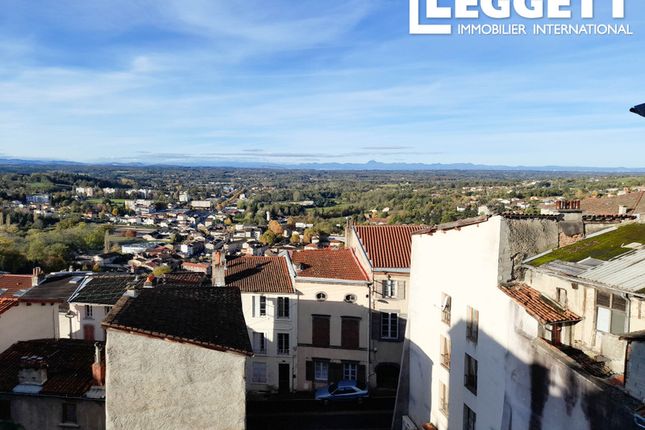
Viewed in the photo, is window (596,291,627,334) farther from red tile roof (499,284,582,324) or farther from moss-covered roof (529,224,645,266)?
moss-covered roof (529,224,645,266)

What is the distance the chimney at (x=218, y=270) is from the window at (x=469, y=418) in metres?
15.3

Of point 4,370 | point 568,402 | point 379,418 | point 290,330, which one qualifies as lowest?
point 379,418

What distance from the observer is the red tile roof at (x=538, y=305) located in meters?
12.3

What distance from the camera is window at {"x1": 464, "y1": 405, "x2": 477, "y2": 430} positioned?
16444 millimetres

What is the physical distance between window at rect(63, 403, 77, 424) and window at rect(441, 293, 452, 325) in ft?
39.5

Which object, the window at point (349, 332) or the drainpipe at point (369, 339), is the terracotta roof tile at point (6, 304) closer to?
the window at point (349, 332)

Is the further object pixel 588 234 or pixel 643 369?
pixel 588 234

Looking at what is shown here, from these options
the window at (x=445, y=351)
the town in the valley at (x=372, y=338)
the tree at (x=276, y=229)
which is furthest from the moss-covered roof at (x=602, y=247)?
the tree at (x=276, y=229)

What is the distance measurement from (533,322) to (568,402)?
2.15 meters

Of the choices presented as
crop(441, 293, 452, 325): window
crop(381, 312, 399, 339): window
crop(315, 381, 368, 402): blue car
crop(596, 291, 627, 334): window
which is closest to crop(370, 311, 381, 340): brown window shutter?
crop(381, 312, 399, 339): window

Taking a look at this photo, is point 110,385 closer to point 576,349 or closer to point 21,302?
point 576,349

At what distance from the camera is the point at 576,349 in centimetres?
1225

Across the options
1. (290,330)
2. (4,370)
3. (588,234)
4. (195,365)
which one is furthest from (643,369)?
(290,330)

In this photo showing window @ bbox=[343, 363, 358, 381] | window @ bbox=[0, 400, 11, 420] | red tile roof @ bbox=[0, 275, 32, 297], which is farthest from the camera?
red tile roof @ bbox=[0, 275, 32, 297]
